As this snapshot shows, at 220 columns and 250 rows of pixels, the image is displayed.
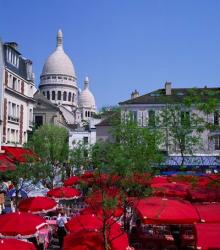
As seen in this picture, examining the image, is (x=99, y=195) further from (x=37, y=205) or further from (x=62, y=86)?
(x=62, y=86)

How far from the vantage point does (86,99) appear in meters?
141

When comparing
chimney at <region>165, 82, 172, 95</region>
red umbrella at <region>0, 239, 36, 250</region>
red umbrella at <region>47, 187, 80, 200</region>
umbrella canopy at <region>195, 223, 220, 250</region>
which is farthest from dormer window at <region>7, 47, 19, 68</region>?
umbrella canopy at <region>195, 223, 220, 250</region>

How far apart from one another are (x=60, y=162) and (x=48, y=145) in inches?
70.8

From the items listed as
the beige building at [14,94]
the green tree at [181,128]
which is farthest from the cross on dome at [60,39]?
the green tree at [181,128]

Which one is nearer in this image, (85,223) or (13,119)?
(85,223)

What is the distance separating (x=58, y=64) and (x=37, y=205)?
11092 cm

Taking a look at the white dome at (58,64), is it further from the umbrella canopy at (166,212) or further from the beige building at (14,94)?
the umbrella canopy at (166,212)

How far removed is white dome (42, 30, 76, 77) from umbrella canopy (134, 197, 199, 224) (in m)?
112

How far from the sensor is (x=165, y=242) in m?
16.7

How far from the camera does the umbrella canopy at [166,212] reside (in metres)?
13.7

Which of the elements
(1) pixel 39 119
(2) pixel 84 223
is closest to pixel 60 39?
(1) pixel 39 119

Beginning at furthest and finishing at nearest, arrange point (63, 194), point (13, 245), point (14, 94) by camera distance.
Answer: point (14, 94), point (63, 194), point (13, 245)

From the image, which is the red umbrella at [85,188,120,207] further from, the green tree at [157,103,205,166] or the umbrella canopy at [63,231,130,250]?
the green tree at [157,103,205,166]

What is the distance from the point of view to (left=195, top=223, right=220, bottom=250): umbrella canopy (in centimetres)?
1140
